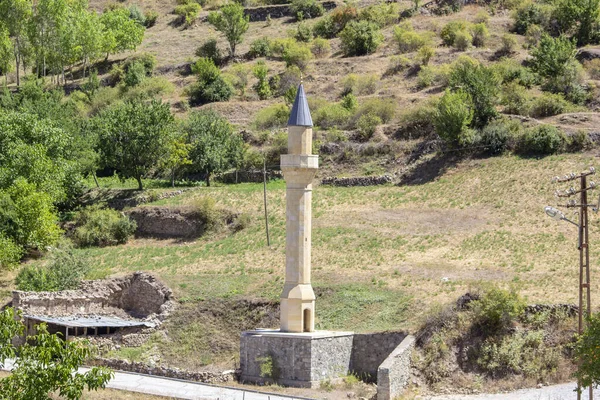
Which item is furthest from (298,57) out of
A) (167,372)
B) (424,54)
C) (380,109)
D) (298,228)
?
(167,372)

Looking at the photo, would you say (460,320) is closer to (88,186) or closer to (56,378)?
(56,378)

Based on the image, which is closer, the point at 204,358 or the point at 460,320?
the point at 460,320

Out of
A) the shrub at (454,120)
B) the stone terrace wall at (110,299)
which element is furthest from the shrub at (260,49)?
the stone terrace wall at (110,299)

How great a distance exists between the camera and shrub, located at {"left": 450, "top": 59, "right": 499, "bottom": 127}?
204 feet

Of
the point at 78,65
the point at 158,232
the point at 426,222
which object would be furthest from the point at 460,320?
the point at 78,65

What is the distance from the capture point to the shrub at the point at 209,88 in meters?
78.6

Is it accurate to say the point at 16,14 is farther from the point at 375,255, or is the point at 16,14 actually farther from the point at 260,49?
the point at 375,255

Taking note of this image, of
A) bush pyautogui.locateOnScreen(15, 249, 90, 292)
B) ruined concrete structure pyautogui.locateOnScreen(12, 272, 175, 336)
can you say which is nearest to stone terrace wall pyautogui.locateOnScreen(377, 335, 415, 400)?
ruined concrete structure pyautogui.locateOnScreen(12, 272, 175, 336)

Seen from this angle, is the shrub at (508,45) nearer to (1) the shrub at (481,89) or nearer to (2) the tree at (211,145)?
(1) the shrub at (481,89)

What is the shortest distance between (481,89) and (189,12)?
46.3 meters

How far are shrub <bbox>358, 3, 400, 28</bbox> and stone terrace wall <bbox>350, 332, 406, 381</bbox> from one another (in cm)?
5436

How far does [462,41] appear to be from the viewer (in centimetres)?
8069

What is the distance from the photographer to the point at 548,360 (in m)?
36.2

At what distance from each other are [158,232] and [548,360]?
2708 centimetres
